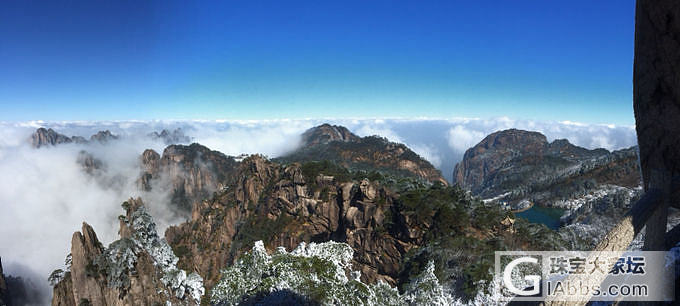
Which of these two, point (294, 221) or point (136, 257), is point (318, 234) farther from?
point (136, 257)

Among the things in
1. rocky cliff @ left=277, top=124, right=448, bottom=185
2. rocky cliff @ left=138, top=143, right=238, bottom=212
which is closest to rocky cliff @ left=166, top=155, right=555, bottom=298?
rocky cliff @ left=277, top=124, right=448, bottom=185

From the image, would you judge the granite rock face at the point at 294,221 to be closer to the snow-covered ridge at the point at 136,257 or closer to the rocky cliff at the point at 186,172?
the snow-covered ridge at the point at 136,257

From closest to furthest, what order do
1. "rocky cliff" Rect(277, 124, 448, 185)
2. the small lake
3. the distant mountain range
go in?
the distant mountain range → the small lake → "rocky cliff" Rect(277, 124, 448, 185)

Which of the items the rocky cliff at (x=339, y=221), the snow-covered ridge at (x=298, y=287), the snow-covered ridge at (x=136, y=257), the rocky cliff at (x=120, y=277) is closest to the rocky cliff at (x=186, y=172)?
the rocky cliff at (x=339, y=221)

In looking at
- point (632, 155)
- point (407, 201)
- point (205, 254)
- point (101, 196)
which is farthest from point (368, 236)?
point (101, 196)

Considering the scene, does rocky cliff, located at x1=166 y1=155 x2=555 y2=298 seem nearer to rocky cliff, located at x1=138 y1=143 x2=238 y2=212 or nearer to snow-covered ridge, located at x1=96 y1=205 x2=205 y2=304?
snow-covered ridge, located at x1=96 y1=205 x2=205 y2=304

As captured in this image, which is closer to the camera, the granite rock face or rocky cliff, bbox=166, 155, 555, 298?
Result: rocky cliff, bbox=166, 155, 555, 298

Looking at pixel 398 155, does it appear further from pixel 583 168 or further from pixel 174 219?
pixel 174 219

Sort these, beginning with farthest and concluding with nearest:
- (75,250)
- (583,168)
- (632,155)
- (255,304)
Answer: (583,168) < (632,155) < (75,250) < (255,304)
